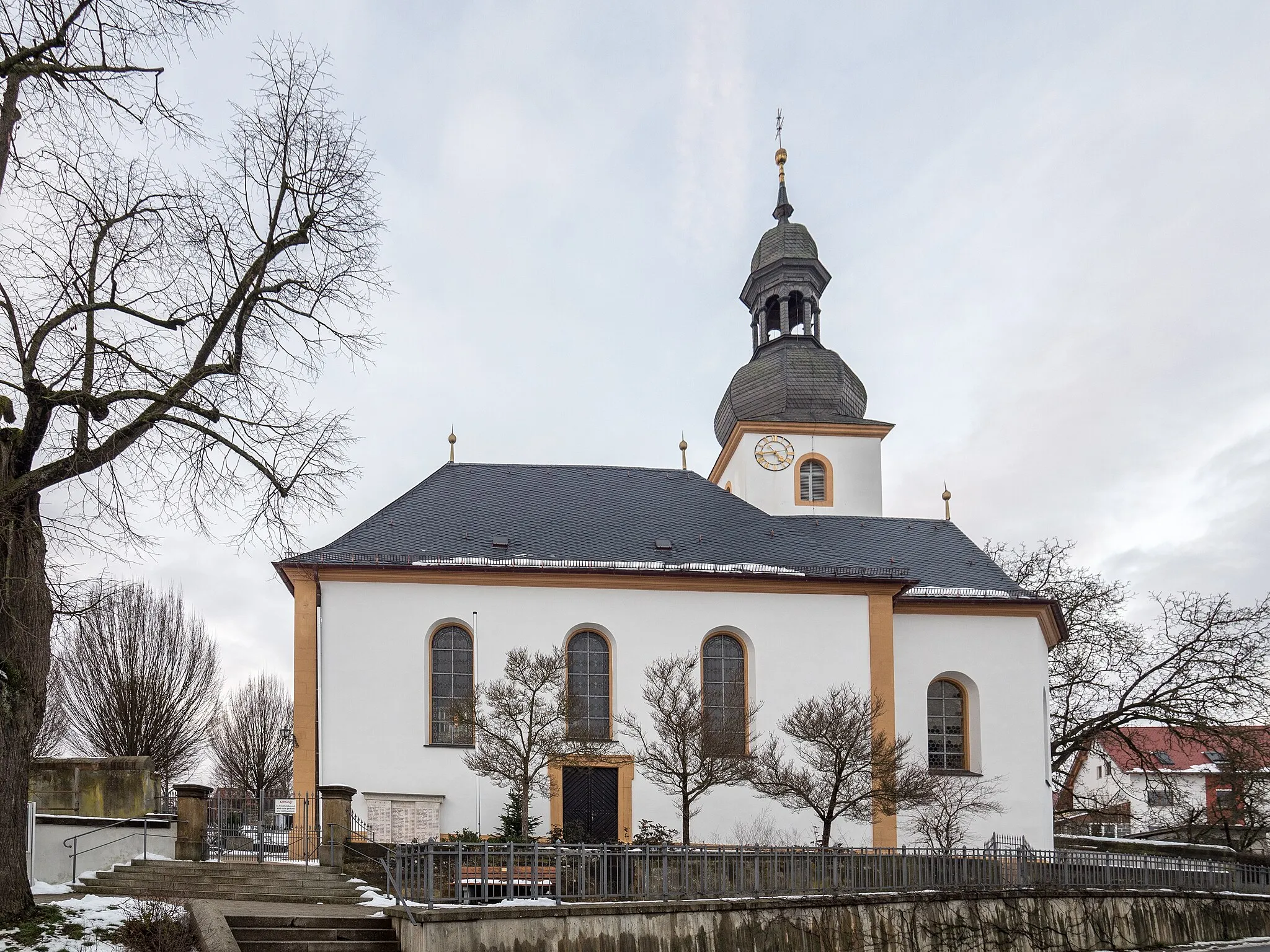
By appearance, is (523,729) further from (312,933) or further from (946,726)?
(946,726)

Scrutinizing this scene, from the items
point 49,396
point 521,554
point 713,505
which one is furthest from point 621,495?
point 49,396

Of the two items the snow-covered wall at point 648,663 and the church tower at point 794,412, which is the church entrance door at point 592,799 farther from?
the church tower at point 794,412

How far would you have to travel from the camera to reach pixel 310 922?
46.9 feet

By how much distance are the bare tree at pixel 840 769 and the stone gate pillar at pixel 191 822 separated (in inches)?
366

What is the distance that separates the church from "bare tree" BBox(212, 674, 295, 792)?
25.8 meters

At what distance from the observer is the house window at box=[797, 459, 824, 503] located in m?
34.3

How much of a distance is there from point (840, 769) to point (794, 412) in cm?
1529

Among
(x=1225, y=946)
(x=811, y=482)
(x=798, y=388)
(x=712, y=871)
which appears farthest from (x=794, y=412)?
(x=712, y=871)

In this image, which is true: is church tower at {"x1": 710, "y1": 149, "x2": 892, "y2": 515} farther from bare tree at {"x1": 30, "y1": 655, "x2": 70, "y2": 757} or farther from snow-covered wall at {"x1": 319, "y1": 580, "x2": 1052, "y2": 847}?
bare tree at {"x1": 30, "y1": 655, "x2": 70, "y2": 757}

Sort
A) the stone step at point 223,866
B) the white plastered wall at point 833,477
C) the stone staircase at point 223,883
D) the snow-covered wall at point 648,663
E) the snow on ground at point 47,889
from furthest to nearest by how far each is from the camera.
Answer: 1. the white plastered wall at point 833,477
2. the snow-covered wall at point 648,663
3. the stone step at point 223,866
4. the stone staircase at point 223,883
5. the snow on ground at point 47,889

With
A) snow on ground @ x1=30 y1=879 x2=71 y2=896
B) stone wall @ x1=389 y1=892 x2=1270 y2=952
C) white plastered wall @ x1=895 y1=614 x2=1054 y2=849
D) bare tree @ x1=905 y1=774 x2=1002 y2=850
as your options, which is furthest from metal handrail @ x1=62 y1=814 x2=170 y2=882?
white plastered wall @ x1=895 y1=614 x2=1054 y2=849

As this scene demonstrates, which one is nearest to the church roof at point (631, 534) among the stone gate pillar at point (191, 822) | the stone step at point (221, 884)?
the stone gate pillar at point (191, 822)

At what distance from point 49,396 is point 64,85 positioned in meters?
2.98

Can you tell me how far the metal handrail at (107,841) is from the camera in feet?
58.2
